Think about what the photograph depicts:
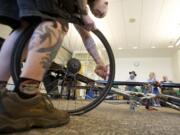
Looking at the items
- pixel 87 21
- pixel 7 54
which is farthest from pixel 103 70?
pixel 7 54

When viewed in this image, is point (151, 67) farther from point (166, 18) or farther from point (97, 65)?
point (97, 65)

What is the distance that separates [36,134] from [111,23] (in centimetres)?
587

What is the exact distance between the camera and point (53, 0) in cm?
69

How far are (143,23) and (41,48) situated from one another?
19.4 feet

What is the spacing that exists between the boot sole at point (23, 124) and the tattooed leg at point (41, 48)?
13 centimetres

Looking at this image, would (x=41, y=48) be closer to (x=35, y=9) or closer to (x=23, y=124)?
(x=35, y=9)

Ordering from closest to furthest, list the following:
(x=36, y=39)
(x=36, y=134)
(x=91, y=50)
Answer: (x=36, y=134) → (x=36, y=39) → (x=91, y=50)

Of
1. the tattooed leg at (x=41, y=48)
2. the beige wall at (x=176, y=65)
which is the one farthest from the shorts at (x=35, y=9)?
the beige wall at (x=176, y=65)

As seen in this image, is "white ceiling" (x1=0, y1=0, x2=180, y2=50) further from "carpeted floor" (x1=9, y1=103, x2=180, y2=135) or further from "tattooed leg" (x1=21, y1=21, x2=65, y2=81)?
"tattooed leg" (x1=21, y1=21, x2=65, y2=81)

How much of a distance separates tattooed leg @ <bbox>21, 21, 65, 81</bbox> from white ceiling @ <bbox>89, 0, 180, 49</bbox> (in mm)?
4455

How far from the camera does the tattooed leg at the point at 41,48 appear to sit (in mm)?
618

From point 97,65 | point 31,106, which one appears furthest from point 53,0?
point 97,65

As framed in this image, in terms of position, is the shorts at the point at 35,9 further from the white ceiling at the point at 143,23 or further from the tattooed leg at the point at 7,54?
the white ceiling at the point at 143,23

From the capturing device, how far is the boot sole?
52 cm
